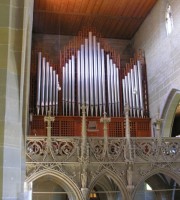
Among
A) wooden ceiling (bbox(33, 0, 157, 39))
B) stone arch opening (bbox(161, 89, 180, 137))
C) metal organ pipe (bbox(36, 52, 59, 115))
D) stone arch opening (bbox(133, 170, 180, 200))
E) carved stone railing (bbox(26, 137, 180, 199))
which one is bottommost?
stone arch opening (bbox(133, 170, 180, 200))

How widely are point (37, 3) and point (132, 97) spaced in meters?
6.06

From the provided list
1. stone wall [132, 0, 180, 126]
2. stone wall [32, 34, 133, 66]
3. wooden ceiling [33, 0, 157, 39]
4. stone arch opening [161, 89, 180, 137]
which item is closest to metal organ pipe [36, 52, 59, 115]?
stone wall [32, 34, 133, 66]

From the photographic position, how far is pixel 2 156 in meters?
5.35

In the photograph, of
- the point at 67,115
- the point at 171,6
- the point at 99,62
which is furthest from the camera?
the point at 99,62

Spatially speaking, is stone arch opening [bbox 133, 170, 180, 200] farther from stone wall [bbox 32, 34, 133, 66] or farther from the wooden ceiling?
the wooden ceiling

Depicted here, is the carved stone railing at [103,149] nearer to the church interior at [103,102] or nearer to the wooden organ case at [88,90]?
the church interior at [103,102]

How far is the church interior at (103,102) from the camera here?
463 inches

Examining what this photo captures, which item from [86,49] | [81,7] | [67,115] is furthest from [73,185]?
[81,7]

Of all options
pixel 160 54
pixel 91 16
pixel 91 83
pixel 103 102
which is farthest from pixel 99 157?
pixel 91 16

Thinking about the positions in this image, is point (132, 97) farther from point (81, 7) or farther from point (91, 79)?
point (81, 7)

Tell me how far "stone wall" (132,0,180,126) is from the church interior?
42mm

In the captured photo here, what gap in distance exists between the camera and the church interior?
1176 centimetres

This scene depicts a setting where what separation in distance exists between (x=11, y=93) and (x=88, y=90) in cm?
1064

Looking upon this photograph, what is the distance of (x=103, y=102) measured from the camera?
1617 cm
